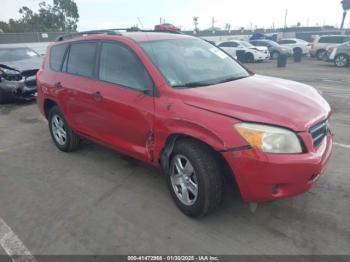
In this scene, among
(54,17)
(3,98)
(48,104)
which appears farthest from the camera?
(54,17)

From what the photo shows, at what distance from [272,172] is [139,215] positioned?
149 centimetres

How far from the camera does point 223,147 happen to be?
277 centimetres

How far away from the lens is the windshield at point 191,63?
347cm

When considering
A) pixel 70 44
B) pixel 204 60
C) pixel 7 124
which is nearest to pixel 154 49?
pixel 204 60

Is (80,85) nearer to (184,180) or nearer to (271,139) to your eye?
(184,180)

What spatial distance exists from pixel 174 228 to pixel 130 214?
1.77 feet

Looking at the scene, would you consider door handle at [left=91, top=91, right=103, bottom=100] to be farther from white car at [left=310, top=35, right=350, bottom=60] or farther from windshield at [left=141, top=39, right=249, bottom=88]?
white car at [left=310, top=35, right=350, bottom=60]

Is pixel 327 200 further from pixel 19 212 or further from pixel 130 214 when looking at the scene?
pixel 19 212

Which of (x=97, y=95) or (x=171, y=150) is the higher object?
(x=97, y=95)

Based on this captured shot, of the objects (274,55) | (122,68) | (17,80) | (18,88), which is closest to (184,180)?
(122,68)

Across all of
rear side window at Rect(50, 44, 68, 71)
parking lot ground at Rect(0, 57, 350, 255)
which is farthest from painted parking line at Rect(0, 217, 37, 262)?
rear side window at Rect(50, 44, 68, 71)

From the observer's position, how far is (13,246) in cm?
298

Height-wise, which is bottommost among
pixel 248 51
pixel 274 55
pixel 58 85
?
pixel 274 55

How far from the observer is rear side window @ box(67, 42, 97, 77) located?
4289 mm
